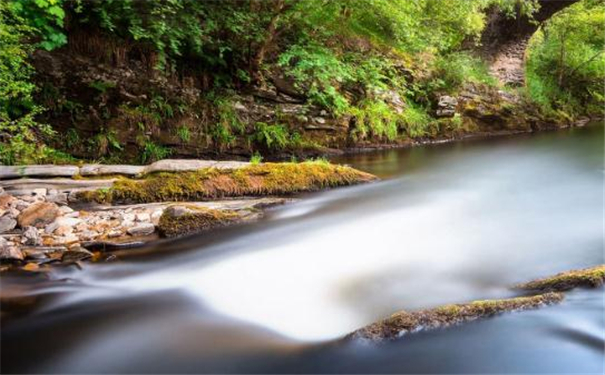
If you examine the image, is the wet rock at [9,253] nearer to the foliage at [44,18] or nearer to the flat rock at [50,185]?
the flat rock at [50,185]

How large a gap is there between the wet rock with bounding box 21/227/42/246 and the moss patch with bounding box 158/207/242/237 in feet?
3.34

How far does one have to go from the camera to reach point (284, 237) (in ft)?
15.5

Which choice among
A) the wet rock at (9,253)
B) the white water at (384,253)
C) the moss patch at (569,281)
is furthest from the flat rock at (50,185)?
the moss patch at (569,281)

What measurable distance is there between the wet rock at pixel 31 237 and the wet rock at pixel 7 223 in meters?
0.16

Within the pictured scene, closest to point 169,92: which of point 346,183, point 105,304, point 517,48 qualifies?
point 346,183

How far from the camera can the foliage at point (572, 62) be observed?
51.4 feet

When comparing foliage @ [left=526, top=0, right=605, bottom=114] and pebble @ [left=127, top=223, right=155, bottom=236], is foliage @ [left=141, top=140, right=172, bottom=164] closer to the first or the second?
pebble @ [left=127, top=223, right=155, bottom=236]

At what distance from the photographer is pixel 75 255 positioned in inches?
154

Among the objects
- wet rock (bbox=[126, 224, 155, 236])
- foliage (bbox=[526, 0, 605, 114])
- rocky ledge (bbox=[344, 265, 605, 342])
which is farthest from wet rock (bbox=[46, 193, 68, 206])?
foliage (bbox=[526, 0, 605, 114])

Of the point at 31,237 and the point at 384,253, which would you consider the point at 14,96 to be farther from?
the point at 384,253

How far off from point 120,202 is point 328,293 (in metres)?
2.68

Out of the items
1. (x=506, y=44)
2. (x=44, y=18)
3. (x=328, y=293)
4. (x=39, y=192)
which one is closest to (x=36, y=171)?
(x=39, y=192)

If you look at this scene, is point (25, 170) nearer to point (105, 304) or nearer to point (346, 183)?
point (105, 304)

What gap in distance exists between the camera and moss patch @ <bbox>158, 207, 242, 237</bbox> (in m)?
4.47
